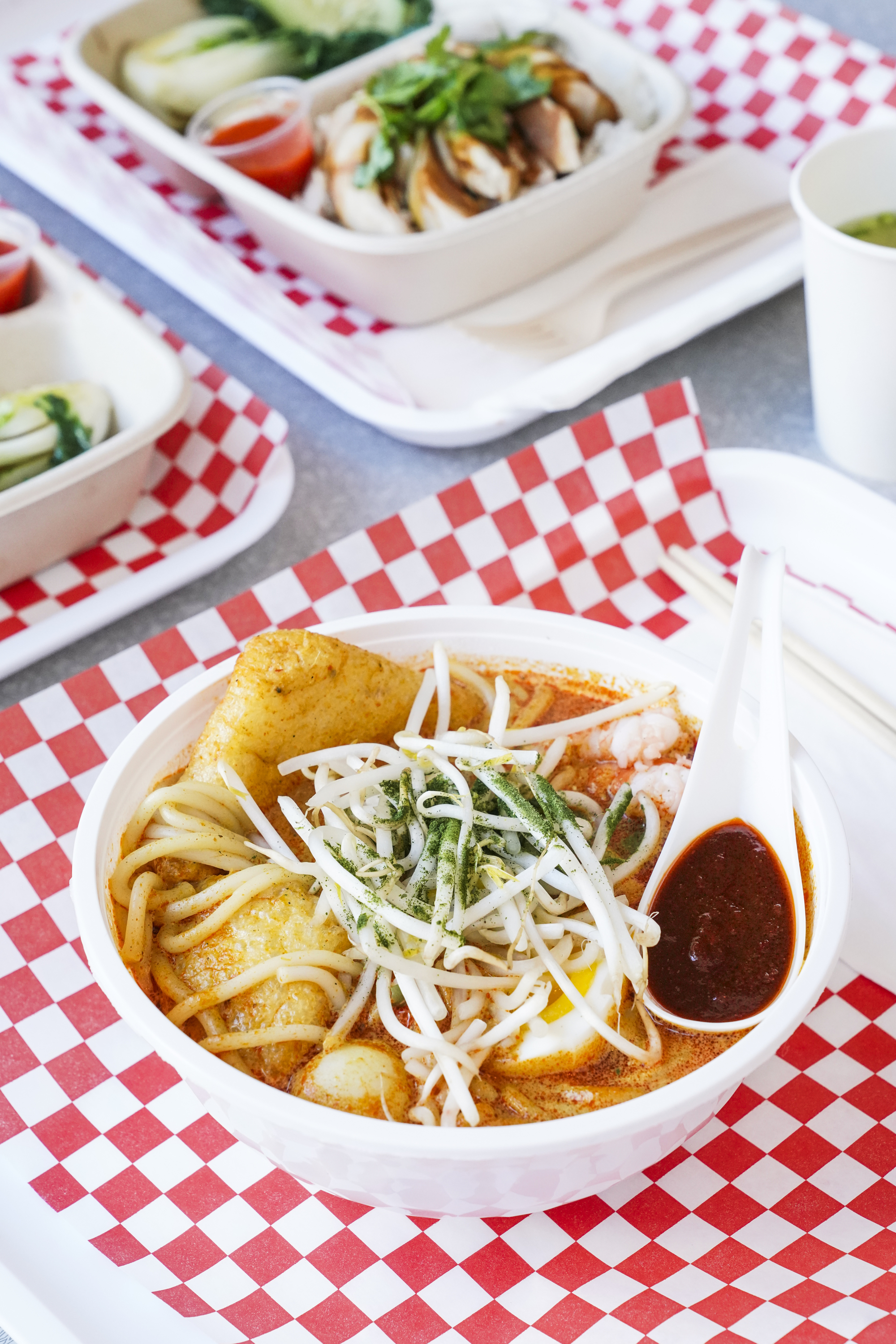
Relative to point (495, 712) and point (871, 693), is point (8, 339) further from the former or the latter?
point (871, 693)

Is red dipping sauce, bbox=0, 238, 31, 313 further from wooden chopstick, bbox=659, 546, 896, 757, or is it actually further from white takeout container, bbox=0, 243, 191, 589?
wooden chopstick, bbox=659, 546, 896, 757

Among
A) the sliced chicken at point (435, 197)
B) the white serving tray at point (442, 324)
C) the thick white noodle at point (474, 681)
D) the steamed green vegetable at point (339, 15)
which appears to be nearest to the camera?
the thick white noodle at point (474, 681)

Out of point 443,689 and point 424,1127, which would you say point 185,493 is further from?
point 424,1127

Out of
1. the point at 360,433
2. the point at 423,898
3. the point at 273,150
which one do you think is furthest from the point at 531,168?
the point at 423,898

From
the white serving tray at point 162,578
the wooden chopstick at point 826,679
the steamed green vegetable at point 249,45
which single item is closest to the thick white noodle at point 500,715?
the wooden chopstick at point 826,679

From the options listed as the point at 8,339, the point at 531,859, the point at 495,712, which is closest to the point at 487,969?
the point at 531,859

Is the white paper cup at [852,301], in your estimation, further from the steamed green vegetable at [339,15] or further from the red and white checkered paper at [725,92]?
the steamed green vegetable at [339,15]

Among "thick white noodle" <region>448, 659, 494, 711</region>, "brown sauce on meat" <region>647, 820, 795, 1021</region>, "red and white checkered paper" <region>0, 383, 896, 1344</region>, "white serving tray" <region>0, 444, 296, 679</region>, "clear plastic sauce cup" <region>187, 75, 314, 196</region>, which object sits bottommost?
"red and white checkered paper" <region>0, 383, 896, 1344</region>

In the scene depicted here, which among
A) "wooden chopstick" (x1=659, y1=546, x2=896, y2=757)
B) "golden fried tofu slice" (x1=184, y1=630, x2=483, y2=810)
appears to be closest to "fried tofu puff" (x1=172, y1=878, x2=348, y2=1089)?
"golden fried tofu slice" (x1=184, y1=630, x2=483, y2=810)
